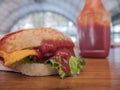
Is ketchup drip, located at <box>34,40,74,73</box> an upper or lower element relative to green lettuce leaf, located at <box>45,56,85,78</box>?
upper

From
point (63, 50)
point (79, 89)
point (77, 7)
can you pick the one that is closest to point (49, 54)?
Result: point (63, 50)

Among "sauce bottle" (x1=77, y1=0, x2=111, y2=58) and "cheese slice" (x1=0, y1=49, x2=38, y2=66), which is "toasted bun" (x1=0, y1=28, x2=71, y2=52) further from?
"sauce bottle" (x1=77, y1=0, x2=111, y2=58)

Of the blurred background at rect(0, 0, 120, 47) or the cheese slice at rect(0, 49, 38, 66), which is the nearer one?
the cheese slice at rect(0, 49, 38, 66)

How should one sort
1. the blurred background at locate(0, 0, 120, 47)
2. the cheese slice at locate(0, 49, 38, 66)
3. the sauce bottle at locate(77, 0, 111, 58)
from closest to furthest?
the cheese slice at locate(0, 49, 38, 66) → the sauce bottle at locate(77, 0, 111, 58) → the blurred background at locate(0, 0, 120, 47)

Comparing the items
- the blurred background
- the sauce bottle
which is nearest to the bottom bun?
the sauce bottle

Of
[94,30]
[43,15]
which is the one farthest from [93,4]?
[43,15]

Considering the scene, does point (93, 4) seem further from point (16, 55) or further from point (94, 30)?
point (16, 55)

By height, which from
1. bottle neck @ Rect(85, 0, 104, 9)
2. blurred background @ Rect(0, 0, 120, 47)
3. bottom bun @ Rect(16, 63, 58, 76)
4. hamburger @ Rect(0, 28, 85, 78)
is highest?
blurred background @ Rect(0, 0, 120, 47)

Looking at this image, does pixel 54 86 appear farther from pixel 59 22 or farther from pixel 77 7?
pixel 59 22
